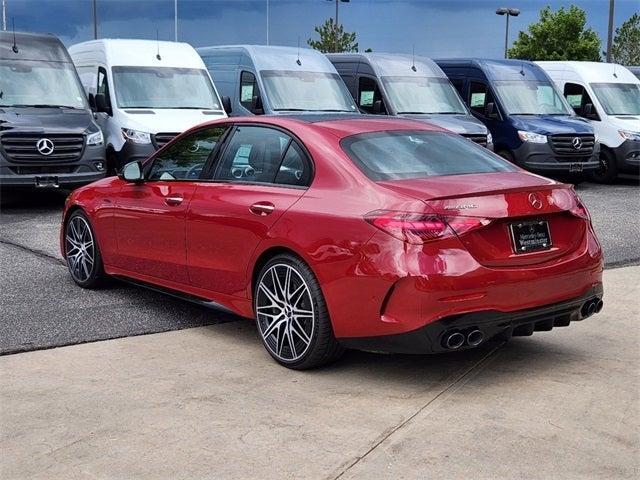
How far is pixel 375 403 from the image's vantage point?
4559 millimetres

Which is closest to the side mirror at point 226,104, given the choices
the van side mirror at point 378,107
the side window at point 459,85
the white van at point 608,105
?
the van side mirror at point 378,107

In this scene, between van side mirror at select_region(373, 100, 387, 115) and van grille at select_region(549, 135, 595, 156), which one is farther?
van side mirror at select_region(373, 100, 387, 115)

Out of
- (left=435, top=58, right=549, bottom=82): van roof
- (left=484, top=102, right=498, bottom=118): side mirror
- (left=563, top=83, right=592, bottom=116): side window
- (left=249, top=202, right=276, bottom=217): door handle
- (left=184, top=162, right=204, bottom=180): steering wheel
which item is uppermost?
(left=435, top=58, right=549, bottom=82): van roof

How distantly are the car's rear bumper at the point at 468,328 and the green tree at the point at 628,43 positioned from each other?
175 ft

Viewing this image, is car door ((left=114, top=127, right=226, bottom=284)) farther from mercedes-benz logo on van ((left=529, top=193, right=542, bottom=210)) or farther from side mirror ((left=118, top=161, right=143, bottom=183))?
mercedes-benz logo on van ((left=529, top=193, right=542, bottom=210))

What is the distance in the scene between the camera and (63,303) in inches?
266

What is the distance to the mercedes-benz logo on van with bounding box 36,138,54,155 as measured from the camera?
40.1ft

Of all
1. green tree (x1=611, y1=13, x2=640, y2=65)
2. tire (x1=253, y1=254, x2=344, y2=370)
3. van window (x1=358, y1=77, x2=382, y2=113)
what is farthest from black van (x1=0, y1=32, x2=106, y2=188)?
green tree (x1=611, y1=13, x2=640, y2=65)

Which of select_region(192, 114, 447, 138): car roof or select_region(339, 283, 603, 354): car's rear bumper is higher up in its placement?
select_region(192, 114, 447, 138): car roof

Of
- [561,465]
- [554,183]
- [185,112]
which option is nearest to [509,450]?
[561,465]

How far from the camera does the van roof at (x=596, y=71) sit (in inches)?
723

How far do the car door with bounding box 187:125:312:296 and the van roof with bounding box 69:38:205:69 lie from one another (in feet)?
29.8

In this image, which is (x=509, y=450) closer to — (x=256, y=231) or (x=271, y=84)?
(x=256, y=231)

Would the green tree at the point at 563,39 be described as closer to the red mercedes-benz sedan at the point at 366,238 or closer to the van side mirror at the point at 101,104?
the van side mirror at the point at 101,104
